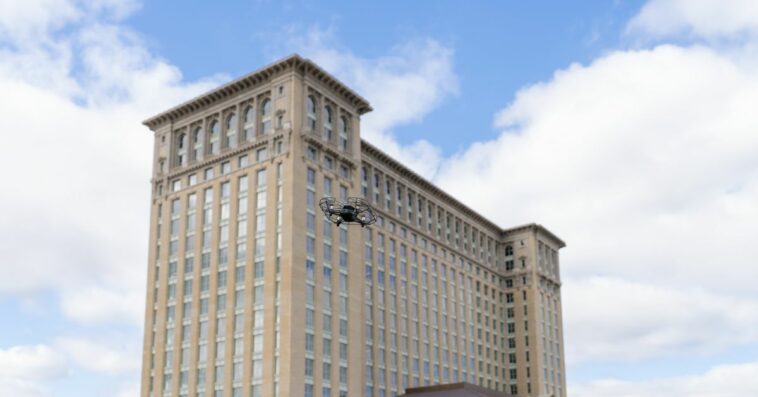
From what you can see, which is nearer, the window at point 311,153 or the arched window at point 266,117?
the window at point 311,153

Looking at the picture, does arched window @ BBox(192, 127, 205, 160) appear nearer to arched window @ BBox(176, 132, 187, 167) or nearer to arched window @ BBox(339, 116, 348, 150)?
arched window @ BBox(176, 132, 187, 167)

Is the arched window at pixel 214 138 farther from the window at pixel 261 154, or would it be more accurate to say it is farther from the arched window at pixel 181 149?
the window at pixel 261 154

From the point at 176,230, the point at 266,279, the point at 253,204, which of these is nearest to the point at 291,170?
the point at 253,204

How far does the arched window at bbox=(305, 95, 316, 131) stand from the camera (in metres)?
100

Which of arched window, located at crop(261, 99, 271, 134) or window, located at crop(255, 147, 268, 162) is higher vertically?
arched window, located at crop(261, 99, 271, 134)

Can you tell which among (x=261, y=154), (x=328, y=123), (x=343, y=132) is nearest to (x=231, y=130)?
(x=261, y=154)

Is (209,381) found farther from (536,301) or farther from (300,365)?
(536,301)

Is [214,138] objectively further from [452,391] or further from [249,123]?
[452,391]

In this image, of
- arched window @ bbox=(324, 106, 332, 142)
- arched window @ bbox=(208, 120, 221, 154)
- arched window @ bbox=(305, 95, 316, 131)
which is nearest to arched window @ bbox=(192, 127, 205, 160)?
arched window @ bbox=(208, 120, 221, 154)

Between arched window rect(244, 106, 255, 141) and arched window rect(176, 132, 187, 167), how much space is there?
1032cm

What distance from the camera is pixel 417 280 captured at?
126m

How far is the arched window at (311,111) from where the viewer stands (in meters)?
100

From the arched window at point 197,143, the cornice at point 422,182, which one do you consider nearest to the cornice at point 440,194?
the cornice at point 422,182

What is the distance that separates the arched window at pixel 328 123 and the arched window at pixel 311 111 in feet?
6.54
